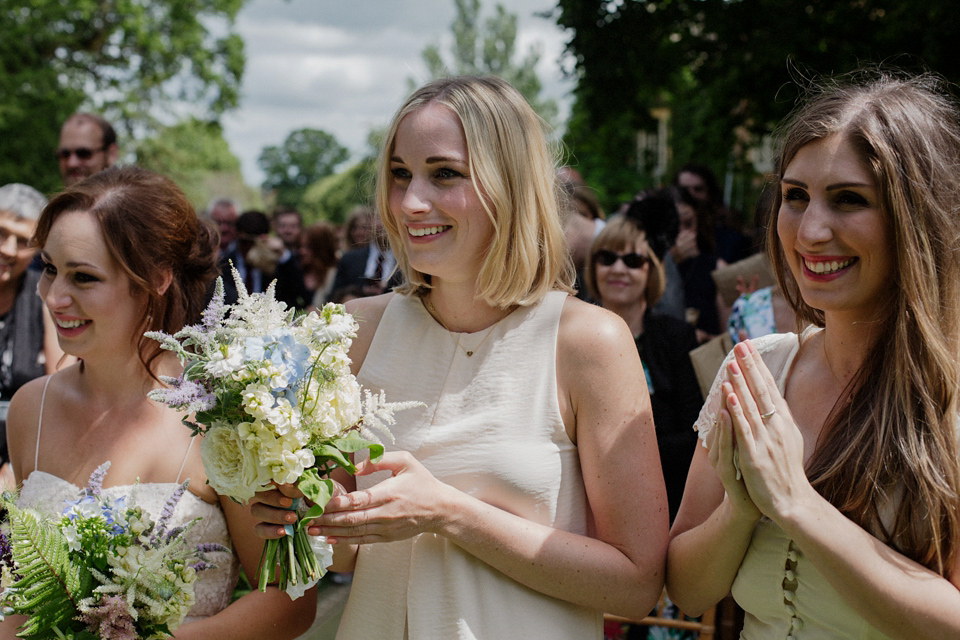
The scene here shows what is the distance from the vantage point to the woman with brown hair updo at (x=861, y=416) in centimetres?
185

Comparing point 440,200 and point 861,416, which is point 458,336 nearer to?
point 440,200

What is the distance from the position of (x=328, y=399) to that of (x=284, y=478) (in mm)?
206

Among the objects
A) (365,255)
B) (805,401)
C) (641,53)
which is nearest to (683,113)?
(641,53)

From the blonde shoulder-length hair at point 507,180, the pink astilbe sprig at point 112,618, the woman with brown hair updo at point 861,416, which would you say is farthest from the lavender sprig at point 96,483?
the woman with brown hair updo at point 861,416

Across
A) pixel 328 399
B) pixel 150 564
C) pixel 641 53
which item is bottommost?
pixel 150 564

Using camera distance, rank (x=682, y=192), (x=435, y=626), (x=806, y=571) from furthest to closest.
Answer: (x=682, y=192) < (x=435, y=626) < (x=806, y=571)

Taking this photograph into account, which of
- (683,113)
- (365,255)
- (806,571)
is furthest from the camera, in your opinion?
(683,113)

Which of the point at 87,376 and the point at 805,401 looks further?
the point at 87,376

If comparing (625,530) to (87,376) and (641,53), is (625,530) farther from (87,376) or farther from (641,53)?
(641,53)

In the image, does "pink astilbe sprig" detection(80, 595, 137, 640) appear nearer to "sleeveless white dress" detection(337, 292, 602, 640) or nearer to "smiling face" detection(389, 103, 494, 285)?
"sleeveless white dress" detection(337, 292, 602, 640)

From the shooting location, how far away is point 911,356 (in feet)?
6.36

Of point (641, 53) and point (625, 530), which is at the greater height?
point (641, 53)

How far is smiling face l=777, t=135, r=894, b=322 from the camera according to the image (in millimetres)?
1931

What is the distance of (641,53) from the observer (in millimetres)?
8727
